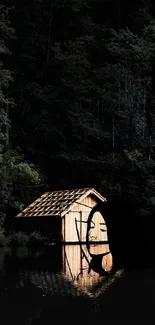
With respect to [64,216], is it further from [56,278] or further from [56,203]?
[56,278]

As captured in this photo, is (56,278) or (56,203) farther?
(56,203)

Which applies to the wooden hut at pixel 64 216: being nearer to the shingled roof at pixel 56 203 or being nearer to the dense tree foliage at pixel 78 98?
the shingled roof at pixel 56 203

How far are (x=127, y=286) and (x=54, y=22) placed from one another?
53.0m

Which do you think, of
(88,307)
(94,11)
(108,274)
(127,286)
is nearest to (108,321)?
(88,307)

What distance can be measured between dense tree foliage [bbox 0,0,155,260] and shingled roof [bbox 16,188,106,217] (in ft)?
33.0

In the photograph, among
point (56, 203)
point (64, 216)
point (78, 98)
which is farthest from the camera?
point (78, 98)

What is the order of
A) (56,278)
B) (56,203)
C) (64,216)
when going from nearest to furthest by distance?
(56,278) < (64,216) < (56,203)

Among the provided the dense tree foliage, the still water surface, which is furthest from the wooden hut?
the still water surface

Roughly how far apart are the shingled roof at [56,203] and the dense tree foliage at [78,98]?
33.0ft

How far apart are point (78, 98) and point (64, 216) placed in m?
20.3

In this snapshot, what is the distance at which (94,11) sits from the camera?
68.7 metres

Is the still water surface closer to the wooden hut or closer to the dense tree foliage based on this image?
the wooden hut

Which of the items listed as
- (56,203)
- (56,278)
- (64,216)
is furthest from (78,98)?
(56,278)

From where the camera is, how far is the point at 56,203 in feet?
140
